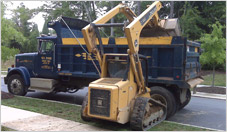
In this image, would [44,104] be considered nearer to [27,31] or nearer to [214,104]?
[214,104]

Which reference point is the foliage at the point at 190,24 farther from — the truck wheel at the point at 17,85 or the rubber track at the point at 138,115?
the rubber track at the point at 138,115

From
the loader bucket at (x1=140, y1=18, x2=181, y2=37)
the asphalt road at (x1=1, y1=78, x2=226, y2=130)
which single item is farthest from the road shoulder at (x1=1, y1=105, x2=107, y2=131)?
the loader bucket at (x1=140, y1=18, x2=181, y2=37)

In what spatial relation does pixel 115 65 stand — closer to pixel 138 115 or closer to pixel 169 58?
pixel 138 115

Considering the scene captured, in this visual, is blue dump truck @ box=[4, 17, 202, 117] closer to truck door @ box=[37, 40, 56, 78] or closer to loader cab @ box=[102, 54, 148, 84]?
truck door @ box=[37, 40, 56, 78]

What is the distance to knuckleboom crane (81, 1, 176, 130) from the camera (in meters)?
5.96

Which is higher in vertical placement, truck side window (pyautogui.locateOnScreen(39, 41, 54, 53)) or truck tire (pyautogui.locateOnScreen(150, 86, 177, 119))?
truck side window (pyautogui.locateOnScreen(39, 41, 54, 53))

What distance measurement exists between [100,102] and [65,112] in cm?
244

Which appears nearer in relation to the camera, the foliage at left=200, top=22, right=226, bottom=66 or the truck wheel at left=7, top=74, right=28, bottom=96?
the truck wheel at left=7, top=74, right=28, bottom=96

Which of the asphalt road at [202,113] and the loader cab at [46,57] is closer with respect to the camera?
the asphalt road at [202,113]

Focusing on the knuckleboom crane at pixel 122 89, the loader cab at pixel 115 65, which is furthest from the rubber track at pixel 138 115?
the loader cab at pixel 115 65

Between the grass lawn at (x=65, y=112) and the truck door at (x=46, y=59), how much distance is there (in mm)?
1299

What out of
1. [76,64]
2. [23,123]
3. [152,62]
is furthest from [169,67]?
[23,123]

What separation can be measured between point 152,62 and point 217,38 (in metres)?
7.41

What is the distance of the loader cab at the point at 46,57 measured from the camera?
1041cm
